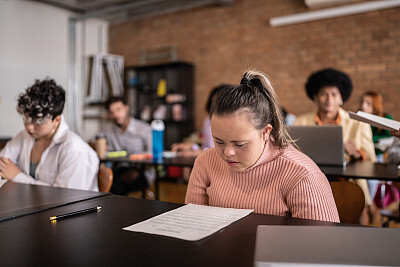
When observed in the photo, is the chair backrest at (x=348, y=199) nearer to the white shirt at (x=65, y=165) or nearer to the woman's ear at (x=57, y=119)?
the white shirt at (x=65, y=165)

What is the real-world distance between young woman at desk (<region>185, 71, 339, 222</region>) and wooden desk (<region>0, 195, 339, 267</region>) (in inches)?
6.0

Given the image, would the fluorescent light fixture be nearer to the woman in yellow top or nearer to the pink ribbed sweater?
the woman in yellow top

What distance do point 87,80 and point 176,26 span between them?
1895 mm

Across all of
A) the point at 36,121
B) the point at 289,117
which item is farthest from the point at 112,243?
the point at 289,117

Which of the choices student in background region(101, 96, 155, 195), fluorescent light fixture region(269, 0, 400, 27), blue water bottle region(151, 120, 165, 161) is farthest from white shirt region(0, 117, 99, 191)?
fluorescent light fixture region(269, 0, 400, 27)

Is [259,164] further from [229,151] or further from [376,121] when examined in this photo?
[376,121]

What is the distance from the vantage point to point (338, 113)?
2.86 metres

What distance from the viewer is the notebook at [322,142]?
2.23m

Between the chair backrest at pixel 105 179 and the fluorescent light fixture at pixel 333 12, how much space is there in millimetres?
4210

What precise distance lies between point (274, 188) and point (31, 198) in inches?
35.9

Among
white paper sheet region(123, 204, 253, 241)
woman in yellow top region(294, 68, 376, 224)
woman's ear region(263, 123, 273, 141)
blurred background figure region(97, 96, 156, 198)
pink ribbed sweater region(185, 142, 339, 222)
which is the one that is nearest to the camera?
white paper sheet region(123, 204, 253, 241)

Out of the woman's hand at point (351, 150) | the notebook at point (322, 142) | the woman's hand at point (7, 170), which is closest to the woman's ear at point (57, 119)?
the woman's hand at point (7, 170)

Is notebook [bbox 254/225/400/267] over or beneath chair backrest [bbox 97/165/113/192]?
Answer: over

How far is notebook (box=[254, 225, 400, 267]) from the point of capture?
65cm
